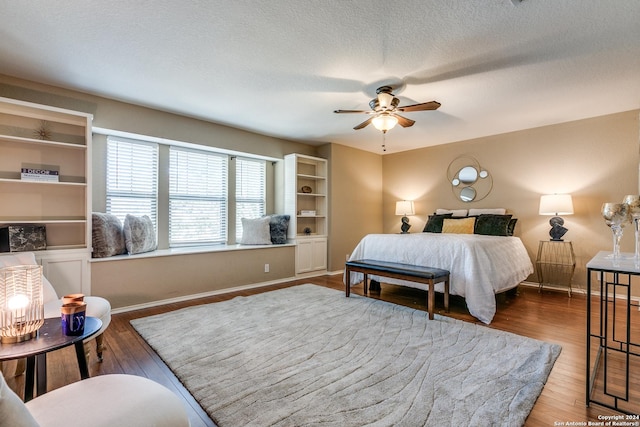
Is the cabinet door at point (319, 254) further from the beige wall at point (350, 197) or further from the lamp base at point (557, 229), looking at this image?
the lamp base at point (557, 229)

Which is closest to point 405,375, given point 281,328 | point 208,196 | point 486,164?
point 281,328

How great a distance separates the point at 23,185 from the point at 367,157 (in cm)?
534

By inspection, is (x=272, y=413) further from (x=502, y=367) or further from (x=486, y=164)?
(x=486, y=164)

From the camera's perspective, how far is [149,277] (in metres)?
3.71

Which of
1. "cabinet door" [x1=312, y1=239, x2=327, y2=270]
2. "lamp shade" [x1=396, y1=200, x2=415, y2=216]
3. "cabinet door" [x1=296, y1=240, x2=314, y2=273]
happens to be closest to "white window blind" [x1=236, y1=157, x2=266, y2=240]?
"cabinet door" [x1=296, y1=240, x2=314, y2=273]

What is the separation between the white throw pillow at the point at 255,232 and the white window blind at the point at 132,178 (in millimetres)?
1315

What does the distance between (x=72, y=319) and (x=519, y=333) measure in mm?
3369

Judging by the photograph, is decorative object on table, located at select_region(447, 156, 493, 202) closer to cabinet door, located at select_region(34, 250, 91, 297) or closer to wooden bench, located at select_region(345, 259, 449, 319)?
wooden bench, located at select_region(345, 259, 449, 319)

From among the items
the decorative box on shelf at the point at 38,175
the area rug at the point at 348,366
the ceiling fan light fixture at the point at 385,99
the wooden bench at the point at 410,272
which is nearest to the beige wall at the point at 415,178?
the decorative box on shelf at the point at 38,175

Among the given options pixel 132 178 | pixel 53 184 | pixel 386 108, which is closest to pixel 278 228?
pixel 132 178

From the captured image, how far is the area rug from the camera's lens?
1655 millimetres

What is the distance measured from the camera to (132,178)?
158 inches

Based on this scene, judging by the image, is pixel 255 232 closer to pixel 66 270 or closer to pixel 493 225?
pixel 66 270

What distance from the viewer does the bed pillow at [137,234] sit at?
3682 millimetres
